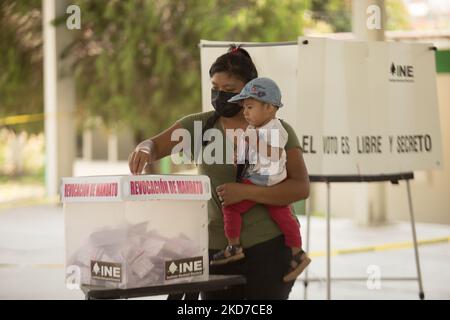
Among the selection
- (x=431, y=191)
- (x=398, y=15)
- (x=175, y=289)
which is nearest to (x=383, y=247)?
(x=431, y=191)

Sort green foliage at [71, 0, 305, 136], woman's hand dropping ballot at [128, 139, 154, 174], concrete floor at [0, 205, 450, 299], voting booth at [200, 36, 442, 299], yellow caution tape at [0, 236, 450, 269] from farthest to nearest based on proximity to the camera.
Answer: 1. green foliage at [71, 0, 305, 136]
2. yellow caution tape at [0, 236, 450, 269]
3. concrete floor at [0, 205, 450, 299]
4. voting booth at [200, 36, 442, 299]
5. woman's hand dropping ballot at [128, 139, 154, 174]

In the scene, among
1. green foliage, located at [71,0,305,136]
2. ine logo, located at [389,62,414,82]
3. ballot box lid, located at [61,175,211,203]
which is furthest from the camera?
green foliage, located at [71,0,305,136]

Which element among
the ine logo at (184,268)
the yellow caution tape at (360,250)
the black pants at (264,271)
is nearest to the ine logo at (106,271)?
the ine logo at (184,268)

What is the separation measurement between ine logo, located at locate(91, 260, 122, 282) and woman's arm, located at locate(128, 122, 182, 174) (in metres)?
0.31

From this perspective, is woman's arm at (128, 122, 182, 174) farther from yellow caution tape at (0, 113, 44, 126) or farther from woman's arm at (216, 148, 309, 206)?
yellow caution tape at (0, 113, 44, 126)

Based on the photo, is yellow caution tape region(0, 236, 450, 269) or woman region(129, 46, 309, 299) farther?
yellow caution tape region(0, 236, 450, 269)

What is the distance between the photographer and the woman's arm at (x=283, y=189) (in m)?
2.28

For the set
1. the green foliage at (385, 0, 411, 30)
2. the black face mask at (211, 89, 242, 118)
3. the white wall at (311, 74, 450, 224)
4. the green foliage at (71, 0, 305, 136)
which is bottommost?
the white wall at (311, 74, 450, 224)

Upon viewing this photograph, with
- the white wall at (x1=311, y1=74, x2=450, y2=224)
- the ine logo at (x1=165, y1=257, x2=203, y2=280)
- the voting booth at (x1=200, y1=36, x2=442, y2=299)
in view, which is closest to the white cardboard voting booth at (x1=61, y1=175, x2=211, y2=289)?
the ine logo at (x1=165, y1=257, x2=203, y2=280)

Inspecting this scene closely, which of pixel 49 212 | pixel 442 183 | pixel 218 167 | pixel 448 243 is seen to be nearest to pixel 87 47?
pixel 49 212

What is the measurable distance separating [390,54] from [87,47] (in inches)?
351

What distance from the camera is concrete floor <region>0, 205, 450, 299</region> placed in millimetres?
5699

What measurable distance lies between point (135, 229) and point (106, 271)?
0.12 metres

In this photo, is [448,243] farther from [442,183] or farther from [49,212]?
[49,212]
